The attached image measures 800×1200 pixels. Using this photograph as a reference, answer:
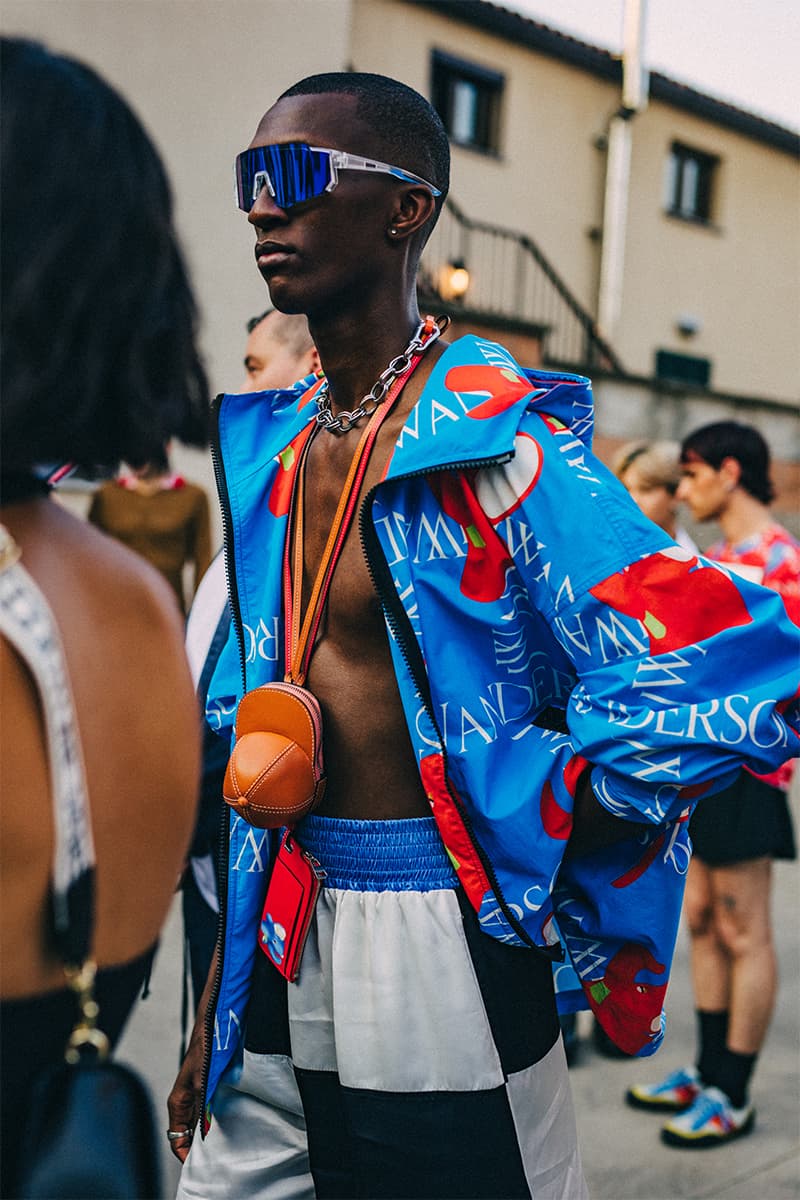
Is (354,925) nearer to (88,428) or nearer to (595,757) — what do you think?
(595,757)

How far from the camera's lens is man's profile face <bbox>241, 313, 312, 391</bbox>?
8.47 ft

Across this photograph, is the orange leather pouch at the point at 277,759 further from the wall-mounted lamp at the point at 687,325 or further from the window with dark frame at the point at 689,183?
the window with dark frame at the point at 689,183

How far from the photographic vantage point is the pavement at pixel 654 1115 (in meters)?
3.14

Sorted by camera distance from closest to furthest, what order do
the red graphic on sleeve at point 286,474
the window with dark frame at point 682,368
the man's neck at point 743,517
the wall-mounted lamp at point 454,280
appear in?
1. the red graphic on sleeve at point 286,474
2. the man's neck at point 743,517
3. the wall-mounted lamp at point 454,280
4. the window with dark frame at point 682,368

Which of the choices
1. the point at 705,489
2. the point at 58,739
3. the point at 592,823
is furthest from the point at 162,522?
the point at 58,739

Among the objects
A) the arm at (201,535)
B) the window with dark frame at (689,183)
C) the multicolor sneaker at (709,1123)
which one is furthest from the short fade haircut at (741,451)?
the window with dark frame at (689,183)

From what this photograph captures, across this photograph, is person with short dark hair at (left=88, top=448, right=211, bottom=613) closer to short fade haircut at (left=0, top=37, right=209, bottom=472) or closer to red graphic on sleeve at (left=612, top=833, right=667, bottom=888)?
red graphic on sleeve at (left=612, top=833, right=667, bottom=888)

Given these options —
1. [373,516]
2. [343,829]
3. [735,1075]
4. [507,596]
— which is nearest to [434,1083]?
[343,829]

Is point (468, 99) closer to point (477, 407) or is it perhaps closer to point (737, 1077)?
point (737, 1077)

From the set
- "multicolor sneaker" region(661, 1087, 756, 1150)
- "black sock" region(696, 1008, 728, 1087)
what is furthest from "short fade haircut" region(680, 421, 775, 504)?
"multicolor sneaker" region(661, 1087, 756, 1150)

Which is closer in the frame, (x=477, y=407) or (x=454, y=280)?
(x=477, y=407)

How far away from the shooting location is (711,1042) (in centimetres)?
353

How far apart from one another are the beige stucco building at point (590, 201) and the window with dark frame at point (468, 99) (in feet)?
0.07

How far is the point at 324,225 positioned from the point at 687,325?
56.7 feet
